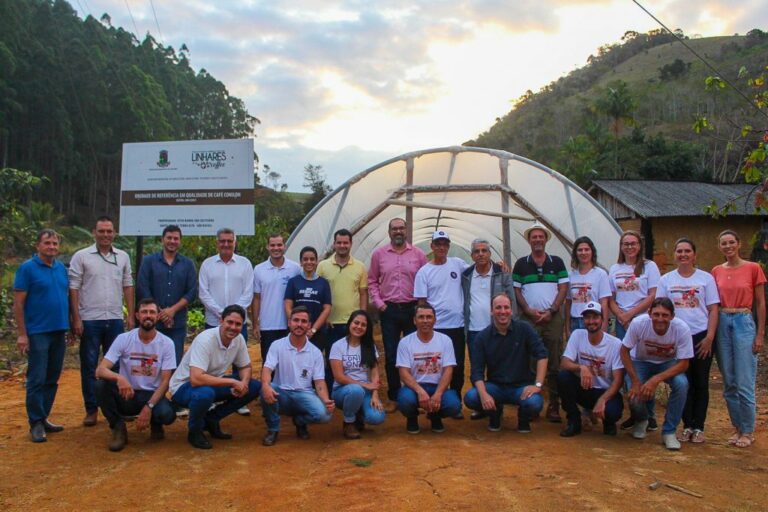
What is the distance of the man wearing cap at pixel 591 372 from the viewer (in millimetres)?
5230

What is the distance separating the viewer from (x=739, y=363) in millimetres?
5031

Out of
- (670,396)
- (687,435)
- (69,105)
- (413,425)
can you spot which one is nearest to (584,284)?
(670,396)

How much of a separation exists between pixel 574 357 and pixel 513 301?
82 cm

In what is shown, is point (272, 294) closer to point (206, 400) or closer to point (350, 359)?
point (350, 359)

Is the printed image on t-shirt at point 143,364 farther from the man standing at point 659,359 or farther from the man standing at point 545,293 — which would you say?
the man standing at point 659,359

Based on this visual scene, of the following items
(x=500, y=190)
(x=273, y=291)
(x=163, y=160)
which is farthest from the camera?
(x=500, y=190)

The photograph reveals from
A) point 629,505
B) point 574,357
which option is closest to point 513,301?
point 574,357

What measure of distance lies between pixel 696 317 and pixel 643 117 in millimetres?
52621

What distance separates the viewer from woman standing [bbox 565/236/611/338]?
18.9 ft

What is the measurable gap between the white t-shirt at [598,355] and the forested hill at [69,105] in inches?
1278

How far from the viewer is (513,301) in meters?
5.96

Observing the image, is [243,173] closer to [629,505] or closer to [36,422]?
[36,422]

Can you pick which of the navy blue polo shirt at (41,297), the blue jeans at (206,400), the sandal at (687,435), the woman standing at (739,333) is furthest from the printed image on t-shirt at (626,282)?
the navy blue polo shirt at (41,297)

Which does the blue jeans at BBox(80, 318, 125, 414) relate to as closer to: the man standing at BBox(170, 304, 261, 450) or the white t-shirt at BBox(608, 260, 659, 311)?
the man standing at BBox(170, 304, 261, 450)
